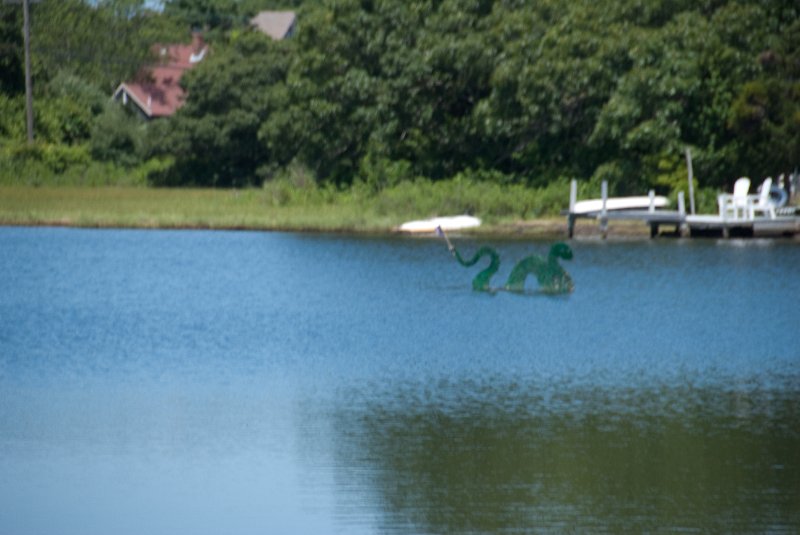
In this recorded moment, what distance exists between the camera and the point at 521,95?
148ft

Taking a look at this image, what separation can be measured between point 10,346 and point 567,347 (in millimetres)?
7060

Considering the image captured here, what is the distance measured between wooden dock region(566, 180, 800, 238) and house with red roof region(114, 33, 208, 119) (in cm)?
3558

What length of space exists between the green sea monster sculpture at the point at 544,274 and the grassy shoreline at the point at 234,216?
13851 mm

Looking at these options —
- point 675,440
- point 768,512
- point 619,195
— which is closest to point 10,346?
point 675,440

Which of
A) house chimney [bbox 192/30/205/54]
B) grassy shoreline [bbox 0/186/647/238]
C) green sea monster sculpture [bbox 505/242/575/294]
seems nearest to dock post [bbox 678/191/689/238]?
grassy shoreline [bbox 0/186/647/238]

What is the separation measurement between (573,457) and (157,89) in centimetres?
6987

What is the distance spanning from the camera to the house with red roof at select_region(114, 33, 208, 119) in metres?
77.9

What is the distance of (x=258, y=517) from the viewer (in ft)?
36.3

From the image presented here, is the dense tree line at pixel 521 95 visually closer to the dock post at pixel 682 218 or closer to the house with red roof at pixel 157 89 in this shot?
the dock post at pixel 682 218

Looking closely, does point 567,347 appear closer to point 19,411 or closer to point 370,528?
point 19,411

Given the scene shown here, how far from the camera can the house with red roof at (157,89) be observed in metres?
77.9

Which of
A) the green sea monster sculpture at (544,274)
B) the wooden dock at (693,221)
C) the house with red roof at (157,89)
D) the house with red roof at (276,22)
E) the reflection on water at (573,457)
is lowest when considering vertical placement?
the wooden dock at (693,221)

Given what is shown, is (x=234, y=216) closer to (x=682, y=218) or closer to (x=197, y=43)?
(x=682, y=218)

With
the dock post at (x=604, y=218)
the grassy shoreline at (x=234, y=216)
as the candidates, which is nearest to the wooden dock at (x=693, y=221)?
the dock post at (x=604, y=218)
